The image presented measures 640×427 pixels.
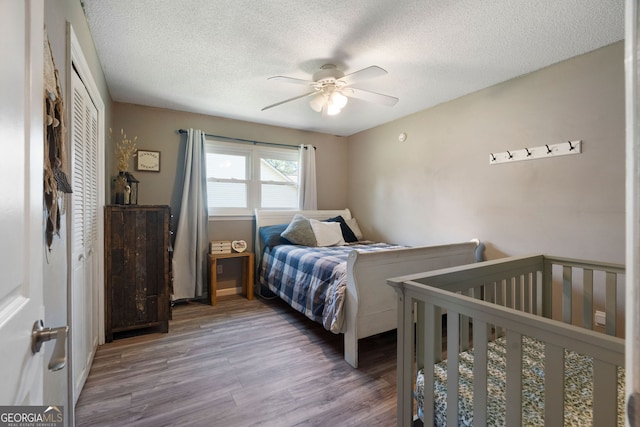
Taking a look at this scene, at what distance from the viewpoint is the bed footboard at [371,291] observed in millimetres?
2164

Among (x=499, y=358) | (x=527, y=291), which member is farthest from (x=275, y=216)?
(x=499, y=358)

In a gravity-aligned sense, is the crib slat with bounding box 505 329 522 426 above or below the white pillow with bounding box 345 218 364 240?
below

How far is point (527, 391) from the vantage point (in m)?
1.14

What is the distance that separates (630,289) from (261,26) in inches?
88.2

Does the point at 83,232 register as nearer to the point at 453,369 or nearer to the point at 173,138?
the point at 173,138

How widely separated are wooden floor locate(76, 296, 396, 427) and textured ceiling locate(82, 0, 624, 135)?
2.43 m

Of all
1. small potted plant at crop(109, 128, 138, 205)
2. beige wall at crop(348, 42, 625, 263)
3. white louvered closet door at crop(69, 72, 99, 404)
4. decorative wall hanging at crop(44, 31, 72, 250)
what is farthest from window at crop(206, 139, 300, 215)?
decorative wall hanging at crop(44, 31, 72, 250)

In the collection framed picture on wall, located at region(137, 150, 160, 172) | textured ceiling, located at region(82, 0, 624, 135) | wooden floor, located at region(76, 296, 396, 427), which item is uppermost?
textured ceiling, located at region(82, 0, 624, 135)

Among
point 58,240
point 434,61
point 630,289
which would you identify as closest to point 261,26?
point 434,61

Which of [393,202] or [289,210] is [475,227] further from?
[289,210]

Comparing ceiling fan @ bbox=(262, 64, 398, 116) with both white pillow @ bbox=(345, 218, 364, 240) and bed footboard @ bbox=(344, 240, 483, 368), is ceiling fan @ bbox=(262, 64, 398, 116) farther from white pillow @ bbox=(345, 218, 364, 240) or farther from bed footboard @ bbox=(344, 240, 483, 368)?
white pillow @ bbox=(345, 218, 364, 240)

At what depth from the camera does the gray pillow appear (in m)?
3.66

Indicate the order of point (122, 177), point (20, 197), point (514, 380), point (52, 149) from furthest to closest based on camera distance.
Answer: point (122, 177)
point (52, 149)
point (514, 380)
point (20, 197)

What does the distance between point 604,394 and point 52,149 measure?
6.50ft
